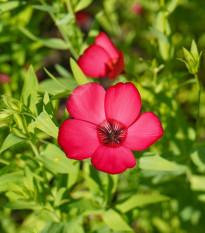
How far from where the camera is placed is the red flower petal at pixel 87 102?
3.38ft

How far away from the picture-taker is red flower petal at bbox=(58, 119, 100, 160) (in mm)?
960

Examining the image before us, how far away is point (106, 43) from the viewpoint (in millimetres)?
1300

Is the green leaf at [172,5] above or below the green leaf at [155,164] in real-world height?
above

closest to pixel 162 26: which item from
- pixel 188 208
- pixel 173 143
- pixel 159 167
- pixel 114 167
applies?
pixel 173 143

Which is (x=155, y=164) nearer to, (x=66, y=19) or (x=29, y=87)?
(x=29, y=87)

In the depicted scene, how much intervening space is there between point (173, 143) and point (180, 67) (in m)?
1.08

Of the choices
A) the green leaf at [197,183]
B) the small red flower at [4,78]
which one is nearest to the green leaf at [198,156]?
the green leaf at [197,183]

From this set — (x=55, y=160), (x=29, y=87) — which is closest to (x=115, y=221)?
(x=55, y=160)

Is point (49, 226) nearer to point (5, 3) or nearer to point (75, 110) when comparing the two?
point (75, 110)

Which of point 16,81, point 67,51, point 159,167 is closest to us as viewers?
point 159,167

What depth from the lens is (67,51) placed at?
118 inches

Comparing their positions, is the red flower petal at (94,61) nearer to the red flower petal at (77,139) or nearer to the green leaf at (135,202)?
the red flower petal at (77,139)

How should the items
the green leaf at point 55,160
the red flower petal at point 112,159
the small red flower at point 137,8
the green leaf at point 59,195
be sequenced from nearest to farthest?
the red flower petal at point 112,159 < the green leaf at point 55,160 < the green leaf at point 59,195 < the small red flower at point 137,8

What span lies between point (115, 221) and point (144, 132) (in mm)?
502
